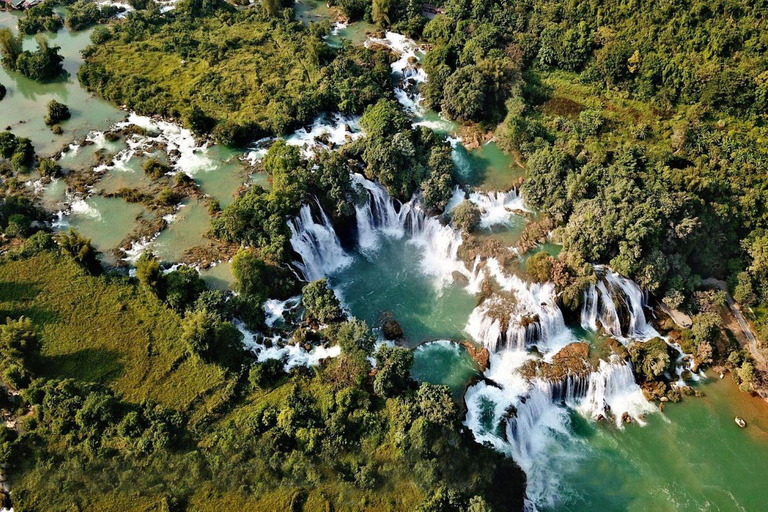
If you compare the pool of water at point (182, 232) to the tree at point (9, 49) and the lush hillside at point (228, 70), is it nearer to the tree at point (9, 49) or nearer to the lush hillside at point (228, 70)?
the lush hillside at point (228, 70)

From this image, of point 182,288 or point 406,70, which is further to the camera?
point 406,70

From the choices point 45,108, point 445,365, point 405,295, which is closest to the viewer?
point 445,365

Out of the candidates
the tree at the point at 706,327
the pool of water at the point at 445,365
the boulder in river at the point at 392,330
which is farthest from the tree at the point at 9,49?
the tree at the point at 706,327

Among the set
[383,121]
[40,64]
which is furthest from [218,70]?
[383,121]

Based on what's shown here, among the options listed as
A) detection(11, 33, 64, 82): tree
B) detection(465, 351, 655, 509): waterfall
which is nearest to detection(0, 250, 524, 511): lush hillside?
detection(465, 351, 655, 509): waterfall

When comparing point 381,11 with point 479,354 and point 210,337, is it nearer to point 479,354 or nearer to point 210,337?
point 479,354

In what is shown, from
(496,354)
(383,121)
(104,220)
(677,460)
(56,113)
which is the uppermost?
(383,121)

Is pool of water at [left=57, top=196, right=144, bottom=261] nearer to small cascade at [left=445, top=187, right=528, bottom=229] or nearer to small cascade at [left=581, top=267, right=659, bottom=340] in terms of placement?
small cascade at [left=445, top=187, right=528, bottom=229]
